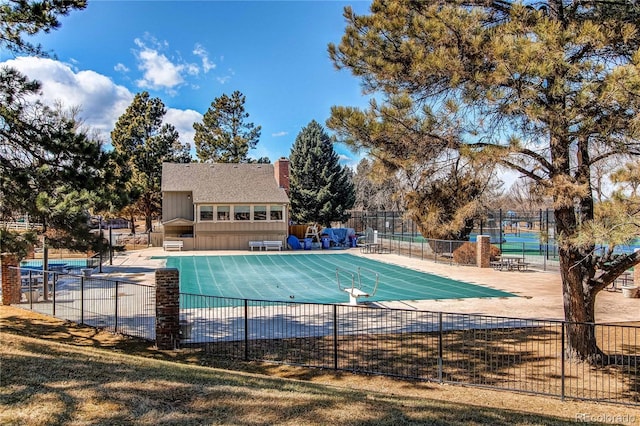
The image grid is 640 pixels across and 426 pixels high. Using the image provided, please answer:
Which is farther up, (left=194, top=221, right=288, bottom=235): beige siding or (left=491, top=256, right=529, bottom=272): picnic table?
(left=194, top=221, right=288, bottom=235): beige siding

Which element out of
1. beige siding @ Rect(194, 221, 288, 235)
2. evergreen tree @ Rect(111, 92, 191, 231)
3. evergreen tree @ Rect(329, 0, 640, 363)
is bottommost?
beige siding @ Rect(194, 221, 288, 235)

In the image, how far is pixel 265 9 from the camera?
50.8 feet

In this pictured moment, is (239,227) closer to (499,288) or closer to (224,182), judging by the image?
(224,182)

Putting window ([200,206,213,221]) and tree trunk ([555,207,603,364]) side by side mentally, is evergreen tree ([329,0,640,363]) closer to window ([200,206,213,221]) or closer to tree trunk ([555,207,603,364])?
tree trunk ([555,207,603,364])

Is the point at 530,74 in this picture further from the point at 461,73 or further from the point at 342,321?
the point at 342,321

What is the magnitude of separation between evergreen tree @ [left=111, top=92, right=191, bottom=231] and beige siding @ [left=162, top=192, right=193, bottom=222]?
8992 millimetres

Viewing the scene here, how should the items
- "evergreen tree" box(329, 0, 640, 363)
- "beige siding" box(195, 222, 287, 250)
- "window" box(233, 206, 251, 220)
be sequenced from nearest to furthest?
1. "evergreen tree" box(329, 0, 640, 363)
2. "beige siding" box(195, 222, 287, 250)
3. "window" box(233, 206, 251, 220)

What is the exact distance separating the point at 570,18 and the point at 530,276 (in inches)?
533

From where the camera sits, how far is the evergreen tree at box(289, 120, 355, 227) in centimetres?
3829

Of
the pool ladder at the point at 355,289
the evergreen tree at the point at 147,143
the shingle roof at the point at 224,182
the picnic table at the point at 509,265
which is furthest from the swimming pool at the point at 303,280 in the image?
the evergreen tree at the point at 147,143

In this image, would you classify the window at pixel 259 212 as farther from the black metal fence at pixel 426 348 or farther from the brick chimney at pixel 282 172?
the black metal fence at pixel 426 348

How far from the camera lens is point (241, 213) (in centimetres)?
3070

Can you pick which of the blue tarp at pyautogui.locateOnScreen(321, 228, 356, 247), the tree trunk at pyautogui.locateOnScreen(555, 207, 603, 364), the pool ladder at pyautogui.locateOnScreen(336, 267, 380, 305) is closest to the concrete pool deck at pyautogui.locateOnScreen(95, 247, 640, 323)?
the pool ladder at pyautogui.locateOnScreen(336, 267, 380, 305)

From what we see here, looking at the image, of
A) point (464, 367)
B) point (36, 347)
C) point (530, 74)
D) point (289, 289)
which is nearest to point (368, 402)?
point (464, 367)
